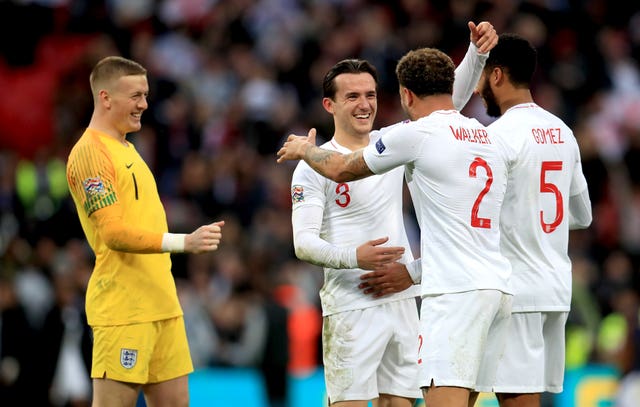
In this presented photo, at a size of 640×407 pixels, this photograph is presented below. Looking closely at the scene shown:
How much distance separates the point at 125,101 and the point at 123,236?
3.05 feet

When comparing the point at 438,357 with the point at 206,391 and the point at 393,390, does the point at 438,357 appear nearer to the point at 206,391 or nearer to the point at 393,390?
the point at 393,390

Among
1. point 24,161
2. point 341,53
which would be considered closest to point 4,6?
point 24,161

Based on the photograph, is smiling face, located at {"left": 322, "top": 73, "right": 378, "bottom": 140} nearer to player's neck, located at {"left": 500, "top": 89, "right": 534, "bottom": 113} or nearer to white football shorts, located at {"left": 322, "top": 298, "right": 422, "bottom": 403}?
player's neck, located at {"left": 500, "top": 89, "right": 534, "bottom": 113}

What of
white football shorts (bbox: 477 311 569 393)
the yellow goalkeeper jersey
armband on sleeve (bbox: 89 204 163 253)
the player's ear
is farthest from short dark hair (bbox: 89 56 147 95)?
white football shorts (bbox: 477 311 569 393)

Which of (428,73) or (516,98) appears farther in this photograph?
(516,98)

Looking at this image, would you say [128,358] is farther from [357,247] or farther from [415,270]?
[415,270]

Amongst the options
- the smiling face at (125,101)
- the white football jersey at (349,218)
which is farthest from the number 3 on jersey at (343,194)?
the smiling face at (125,101)

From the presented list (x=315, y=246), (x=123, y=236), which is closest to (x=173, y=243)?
(x=123, y=236)

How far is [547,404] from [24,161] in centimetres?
772

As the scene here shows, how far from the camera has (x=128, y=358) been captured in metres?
7.33

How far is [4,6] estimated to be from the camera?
17.5m

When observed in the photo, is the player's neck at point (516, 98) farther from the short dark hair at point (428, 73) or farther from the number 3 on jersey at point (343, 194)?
the number 3 on jersey at point (343, 194)

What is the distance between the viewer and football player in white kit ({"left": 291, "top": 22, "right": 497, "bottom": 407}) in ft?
24.6

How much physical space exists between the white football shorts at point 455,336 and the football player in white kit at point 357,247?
0.68 m
